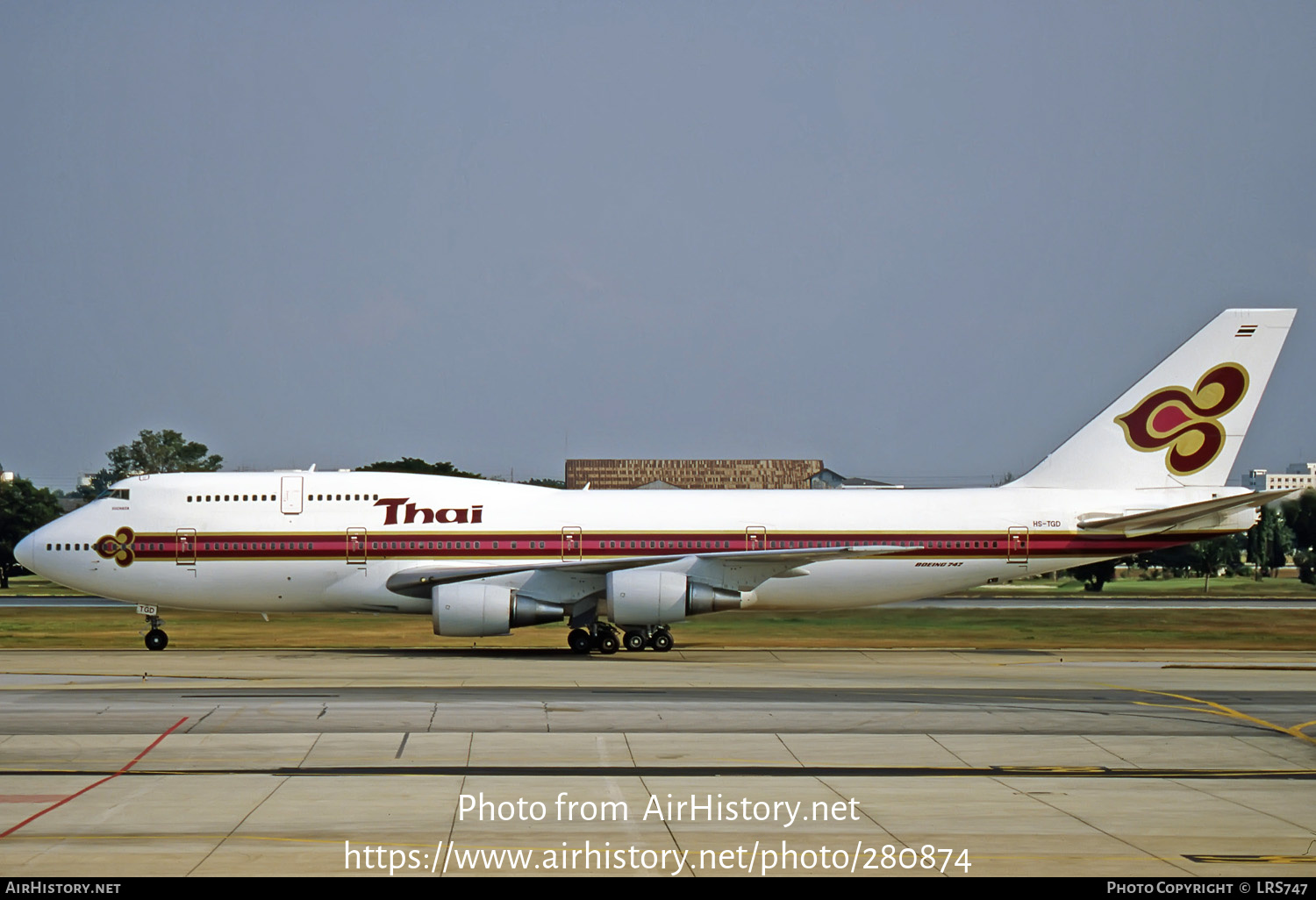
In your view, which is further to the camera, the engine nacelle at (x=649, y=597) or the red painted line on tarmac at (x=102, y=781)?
the engine nacelle at (x=649, y=597)

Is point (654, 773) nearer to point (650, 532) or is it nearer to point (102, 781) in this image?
point (102, 781)

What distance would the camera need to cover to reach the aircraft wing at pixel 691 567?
33062mm

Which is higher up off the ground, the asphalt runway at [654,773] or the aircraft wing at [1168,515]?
the aircraft wing at [1168,515]

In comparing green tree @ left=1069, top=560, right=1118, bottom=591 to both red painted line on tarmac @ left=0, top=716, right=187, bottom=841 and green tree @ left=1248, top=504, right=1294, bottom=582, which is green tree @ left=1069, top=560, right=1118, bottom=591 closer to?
green tree @ left=1248, top=504, right=1294, bottom=582

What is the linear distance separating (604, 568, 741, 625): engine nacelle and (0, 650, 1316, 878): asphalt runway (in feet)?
15.1

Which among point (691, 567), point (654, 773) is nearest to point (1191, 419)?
point (691, 567)

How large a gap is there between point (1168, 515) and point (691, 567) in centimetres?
1256

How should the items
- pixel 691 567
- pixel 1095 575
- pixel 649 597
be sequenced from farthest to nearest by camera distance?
pixel 1095 575 < pixel 691 567 < pixel 649 597

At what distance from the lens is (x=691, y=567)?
1319 inches

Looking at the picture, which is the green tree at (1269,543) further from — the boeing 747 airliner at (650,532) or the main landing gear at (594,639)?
the main landing gear at (594,639)

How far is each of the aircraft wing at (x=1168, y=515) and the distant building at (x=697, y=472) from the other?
9616 centimetres

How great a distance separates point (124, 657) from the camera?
102 feet

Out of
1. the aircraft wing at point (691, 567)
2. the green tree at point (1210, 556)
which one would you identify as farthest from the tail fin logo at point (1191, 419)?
the green tree at point (1210, 556)
